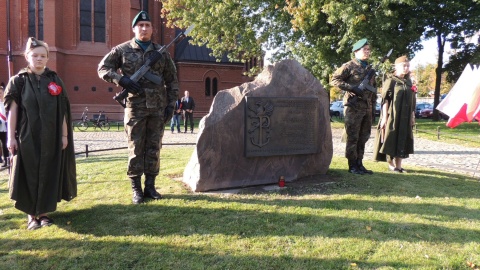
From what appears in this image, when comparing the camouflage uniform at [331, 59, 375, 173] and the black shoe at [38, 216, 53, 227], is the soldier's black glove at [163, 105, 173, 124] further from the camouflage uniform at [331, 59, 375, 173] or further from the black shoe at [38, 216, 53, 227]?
the camouflage uniform at [331, 59, 375, 173]

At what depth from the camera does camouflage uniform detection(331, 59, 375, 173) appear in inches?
256

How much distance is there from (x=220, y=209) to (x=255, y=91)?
1960 millimetres

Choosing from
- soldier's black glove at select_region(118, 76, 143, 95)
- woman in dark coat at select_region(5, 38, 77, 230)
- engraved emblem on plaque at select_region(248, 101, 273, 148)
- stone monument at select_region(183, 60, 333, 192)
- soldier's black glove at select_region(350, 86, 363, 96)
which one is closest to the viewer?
woman in dark coat at select_region(5, 38, 77, 230)

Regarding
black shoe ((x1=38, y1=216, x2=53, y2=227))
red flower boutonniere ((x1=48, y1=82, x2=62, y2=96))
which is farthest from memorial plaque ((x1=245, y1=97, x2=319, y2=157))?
black shoe ((x1=38, y1=216, x2=53, y2=227))

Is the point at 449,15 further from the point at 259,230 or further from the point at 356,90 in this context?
the point at 259,230

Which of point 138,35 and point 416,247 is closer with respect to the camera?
point 416,247

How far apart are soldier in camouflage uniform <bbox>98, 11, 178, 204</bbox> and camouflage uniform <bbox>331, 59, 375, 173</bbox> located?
3.03 m

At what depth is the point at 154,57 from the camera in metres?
4.64

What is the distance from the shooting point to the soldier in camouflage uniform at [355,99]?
6.48 metres

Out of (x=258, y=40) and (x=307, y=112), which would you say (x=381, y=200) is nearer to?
(x=307, y=112)

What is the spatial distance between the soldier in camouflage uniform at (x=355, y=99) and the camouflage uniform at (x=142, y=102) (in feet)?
9.99

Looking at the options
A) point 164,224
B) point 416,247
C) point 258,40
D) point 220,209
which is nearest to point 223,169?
point 220,209

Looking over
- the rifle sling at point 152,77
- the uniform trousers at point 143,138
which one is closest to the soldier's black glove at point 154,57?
the rifle sling at point 152,77

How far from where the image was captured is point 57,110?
163 inches
